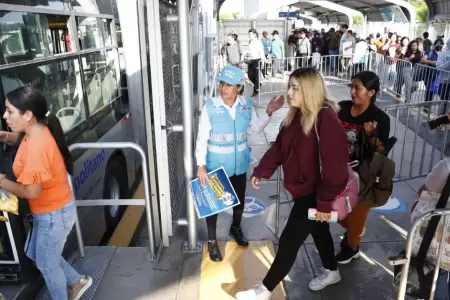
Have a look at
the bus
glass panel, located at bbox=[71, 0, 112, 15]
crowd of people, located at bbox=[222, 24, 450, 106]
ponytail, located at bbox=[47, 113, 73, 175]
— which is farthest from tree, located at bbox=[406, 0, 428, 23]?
ponytail, located at bbox=[47, 113, 73, 175]

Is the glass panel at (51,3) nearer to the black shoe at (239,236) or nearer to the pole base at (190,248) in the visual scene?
the pole base at (190,248)

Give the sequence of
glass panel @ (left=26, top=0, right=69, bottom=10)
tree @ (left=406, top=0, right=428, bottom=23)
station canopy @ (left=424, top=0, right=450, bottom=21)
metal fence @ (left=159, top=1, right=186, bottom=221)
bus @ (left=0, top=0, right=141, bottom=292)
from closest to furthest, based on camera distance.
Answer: bus @ (left=0, top=0, right=141, bottom=292)
glass panel @ (left=26, top=0, right=69, bottom=10)
metal fence @ (left=159, top=1, right=186, bottom=221)
station canopy @ (left=424, top=0, right=450, bottom=21)
tree @ (left=406, top=0, right=428, bottom=23)

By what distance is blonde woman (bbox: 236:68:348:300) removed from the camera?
2.42 meters

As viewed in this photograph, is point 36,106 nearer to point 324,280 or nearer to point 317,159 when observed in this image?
point 317,159

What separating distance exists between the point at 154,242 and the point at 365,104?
7.00ft

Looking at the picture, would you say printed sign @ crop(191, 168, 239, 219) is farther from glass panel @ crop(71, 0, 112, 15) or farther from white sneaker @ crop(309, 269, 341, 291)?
glass panel @ crop(71, 0, 112, 15)

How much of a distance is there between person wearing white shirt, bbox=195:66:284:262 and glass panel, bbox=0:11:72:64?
1.50 meters

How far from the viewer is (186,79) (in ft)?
10.3

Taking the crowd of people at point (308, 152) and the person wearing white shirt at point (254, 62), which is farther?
the person wearing white shirt at point (254, 62)

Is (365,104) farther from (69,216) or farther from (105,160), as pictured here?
(105,160)

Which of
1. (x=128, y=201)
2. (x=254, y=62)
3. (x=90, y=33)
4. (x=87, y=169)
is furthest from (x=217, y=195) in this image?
(x=254, y=62)

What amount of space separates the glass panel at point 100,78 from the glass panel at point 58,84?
0.24 m

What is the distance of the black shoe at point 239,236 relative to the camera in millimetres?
3673

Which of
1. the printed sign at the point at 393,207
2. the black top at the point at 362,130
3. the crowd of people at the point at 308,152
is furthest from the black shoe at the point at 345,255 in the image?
the printed sign at the point at 393,207
